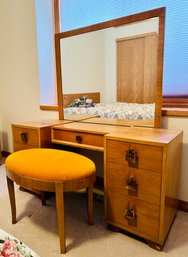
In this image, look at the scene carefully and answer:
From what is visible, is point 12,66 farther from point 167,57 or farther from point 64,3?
point 167,57

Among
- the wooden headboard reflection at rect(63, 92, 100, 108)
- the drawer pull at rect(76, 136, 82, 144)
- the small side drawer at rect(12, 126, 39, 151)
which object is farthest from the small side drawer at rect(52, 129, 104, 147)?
the wooden headboard reflection at rect(63, 92, 100, 108)

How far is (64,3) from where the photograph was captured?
7.29ft

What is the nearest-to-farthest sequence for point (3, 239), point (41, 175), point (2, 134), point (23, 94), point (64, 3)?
1. point (3, 239)
2. point (41, 175)
3. point (64, 3)
4. point (23, 94)
5. point (2, 134)

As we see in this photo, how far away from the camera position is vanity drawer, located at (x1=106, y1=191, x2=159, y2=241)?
1.25 meters

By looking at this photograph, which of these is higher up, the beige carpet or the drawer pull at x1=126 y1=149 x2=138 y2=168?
the drawer pull at x1=126 y1=149 x2=138 y2=168

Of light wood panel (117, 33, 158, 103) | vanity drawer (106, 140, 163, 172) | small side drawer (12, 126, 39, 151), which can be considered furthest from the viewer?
small side drawer (12, 126, 39, 151)

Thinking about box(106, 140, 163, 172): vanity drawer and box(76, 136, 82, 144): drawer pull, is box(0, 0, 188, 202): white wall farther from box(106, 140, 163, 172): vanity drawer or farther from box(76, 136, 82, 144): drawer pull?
box(106, 140, 163, 172): vanity drawer

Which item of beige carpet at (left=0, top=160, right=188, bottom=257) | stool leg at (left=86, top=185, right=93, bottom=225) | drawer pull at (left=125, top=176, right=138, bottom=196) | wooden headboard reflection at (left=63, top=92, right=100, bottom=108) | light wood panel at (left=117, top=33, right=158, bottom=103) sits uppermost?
light wood panel at (left=117, top=33, right=158, bottom=103)

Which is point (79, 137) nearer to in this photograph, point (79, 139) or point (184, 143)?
point (79, 139)

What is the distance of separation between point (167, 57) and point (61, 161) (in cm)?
118

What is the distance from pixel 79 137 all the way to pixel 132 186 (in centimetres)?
57

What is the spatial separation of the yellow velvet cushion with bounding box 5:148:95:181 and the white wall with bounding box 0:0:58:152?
966 millimetres

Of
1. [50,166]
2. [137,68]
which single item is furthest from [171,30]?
[50,166]

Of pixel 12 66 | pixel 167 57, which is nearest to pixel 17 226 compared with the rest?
pixel 167 57
